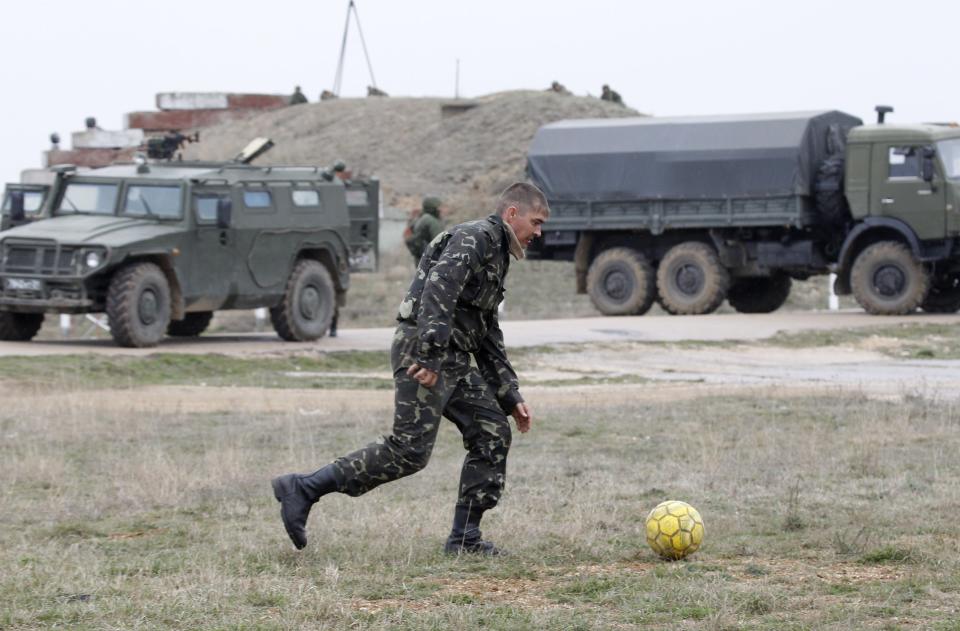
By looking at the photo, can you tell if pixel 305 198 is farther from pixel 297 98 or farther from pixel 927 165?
pixel 297 98

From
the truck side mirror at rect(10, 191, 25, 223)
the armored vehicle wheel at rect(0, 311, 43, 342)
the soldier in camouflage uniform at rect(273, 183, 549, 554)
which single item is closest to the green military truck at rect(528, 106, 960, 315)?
the truck side mirror at rect(10, 191, 25, 223)

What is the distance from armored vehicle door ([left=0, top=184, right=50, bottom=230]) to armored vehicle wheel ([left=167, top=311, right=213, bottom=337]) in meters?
2.45

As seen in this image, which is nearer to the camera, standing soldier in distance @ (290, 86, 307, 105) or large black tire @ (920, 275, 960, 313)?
large black tire @ (920, 275, 960, 313)

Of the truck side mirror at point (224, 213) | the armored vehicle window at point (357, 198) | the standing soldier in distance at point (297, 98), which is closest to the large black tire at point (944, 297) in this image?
the armored vehicle window at point (357, 198)

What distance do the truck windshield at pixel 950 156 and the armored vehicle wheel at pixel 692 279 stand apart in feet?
13.7

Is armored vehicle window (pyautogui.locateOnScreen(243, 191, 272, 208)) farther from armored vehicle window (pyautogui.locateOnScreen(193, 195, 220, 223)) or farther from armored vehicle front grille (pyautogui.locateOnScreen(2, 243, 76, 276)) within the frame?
armored vehicle front grille (pyautogui.locateOnScreen(2, 243, 76, 276))

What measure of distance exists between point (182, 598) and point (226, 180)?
15.6 meters

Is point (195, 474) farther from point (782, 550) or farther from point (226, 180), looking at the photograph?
point (226, 180)

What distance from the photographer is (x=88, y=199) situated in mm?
21422

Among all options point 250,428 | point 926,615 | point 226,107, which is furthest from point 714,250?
point 226,107

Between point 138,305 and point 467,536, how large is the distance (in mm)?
13030

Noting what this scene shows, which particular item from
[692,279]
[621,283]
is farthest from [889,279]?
[621,283]

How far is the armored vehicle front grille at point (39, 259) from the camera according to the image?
65.1 feet

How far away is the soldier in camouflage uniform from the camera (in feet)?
24.7
